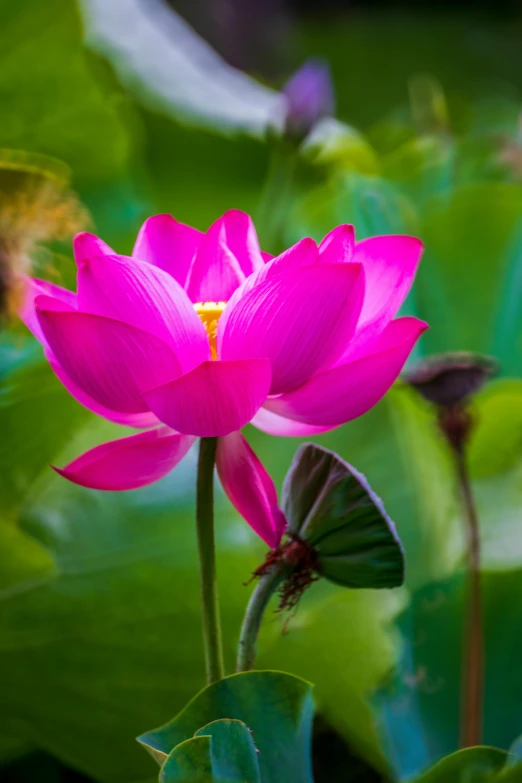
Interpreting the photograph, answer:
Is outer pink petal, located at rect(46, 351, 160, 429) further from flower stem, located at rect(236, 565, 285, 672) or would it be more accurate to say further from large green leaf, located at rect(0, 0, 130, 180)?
large green leaf, located at rect(0, 0, 130, 180)

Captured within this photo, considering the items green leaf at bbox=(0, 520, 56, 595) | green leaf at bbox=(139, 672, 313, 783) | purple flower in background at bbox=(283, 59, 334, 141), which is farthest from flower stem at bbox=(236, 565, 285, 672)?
purple flower in background at bbox=(283, 59, 334, 141)

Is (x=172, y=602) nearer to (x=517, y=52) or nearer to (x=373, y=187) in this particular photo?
(x=373, y=187)

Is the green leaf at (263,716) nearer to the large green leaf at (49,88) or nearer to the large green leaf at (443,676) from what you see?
the large green leaf at (443,676)

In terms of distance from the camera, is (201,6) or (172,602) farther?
(201,6)

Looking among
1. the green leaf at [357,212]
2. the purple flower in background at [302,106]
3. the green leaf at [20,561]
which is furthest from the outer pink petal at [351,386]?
Result: the purple flower in background at [302,106]

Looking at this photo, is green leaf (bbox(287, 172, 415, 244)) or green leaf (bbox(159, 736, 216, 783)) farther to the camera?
green leaf (bbox(287, 172, 415, 244))

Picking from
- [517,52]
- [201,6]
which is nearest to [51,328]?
[201,6]

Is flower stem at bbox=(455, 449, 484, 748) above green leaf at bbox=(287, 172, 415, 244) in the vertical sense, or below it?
below

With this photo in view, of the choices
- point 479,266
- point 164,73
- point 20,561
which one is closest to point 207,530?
point 20,561
